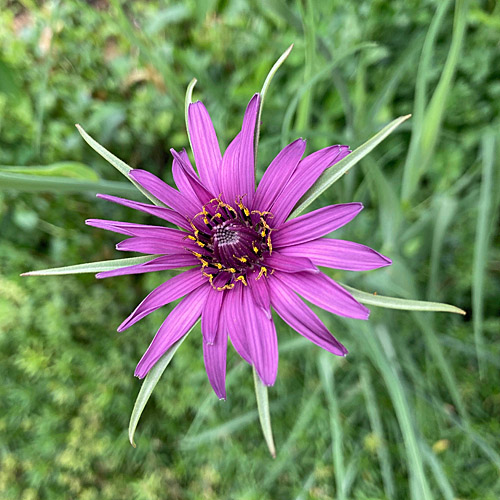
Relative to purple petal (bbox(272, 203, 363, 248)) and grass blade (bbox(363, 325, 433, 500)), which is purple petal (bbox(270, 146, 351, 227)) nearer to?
purple petal (bbox(272, 203, 363, 248))

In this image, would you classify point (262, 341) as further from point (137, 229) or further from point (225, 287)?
point (137, 229)

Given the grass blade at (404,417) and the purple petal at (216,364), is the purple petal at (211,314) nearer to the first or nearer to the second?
the purple petal at (216,364)

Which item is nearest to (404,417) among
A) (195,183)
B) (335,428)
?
(335,428)

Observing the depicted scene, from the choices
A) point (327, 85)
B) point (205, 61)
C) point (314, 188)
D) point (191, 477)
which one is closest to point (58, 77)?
point (205, 61)

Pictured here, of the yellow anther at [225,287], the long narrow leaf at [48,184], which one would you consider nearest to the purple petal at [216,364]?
the yellow anther at [225,287]

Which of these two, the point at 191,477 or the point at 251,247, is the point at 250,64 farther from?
the point at 191,477

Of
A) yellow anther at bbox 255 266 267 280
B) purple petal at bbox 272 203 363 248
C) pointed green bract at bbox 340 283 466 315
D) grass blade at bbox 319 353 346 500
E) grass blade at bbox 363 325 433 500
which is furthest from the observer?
grass blade at bbox 319 353 346 500

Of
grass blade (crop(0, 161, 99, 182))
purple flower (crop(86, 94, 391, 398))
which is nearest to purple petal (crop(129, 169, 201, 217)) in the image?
purple flower (crop(86, 94, 391, 398))
